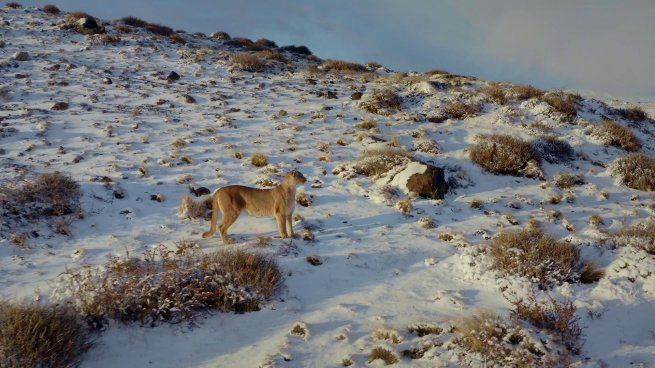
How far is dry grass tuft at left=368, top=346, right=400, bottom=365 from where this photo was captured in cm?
594

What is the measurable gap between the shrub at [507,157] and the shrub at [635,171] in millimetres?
2562

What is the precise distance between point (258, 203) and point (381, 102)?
38.3 feet

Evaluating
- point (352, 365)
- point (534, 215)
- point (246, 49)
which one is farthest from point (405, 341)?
point (246, 49)

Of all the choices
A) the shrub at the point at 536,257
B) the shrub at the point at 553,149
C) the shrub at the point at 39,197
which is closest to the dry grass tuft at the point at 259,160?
the shrub at the point at 39,197

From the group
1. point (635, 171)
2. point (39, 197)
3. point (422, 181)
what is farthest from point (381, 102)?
point (39, 197)

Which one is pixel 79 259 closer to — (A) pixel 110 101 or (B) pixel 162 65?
(A) pixel 110 101

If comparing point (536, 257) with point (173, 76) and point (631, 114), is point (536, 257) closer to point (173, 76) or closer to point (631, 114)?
point (631, 114)

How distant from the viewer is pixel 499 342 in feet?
19.6

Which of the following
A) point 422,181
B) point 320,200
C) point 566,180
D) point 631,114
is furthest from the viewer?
point 631,114

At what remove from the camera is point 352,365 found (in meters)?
5.88

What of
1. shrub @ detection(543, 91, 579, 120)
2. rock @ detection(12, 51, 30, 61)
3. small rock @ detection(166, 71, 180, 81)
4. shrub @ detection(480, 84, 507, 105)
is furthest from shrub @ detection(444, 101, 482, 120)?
rock @ detection(12, 51, 30, 61)

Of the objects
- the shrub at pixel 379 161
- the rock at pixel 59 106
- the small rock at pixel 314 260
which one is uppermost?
the rock at pixel 59 106

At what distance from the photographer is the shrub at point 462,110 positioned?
18484mm

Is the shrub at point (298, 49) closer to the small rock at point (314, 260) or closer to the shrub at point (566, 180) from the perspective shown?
the shrub at point (566, 180)
